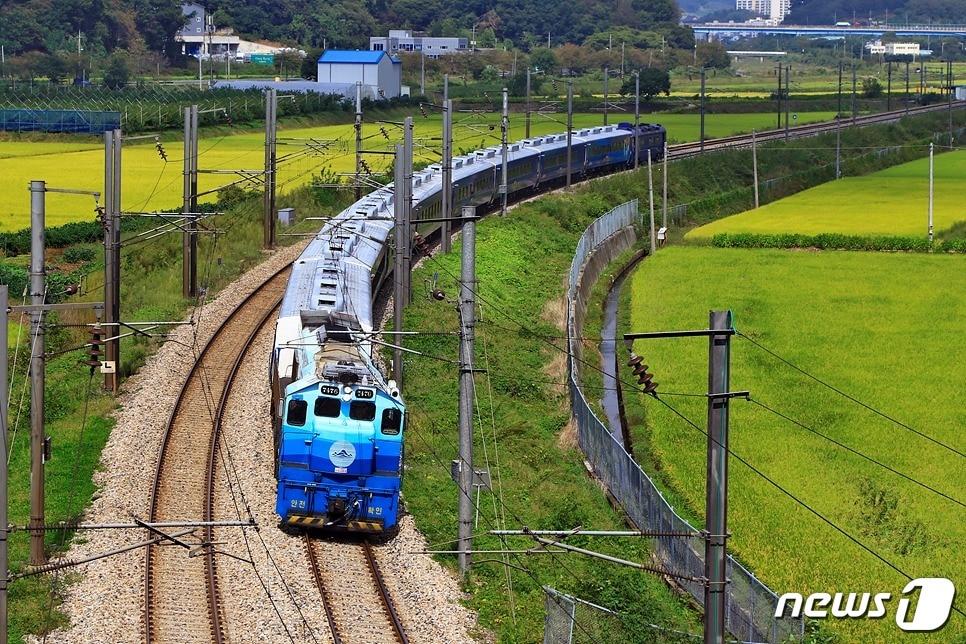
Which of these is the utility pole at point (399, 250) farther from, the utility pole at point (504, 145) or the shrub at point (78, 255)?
the shrub at point (78, 255)

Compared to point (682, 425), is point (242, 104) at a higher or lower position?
higher

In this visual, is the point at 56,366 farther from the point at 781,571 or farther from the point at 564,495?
the point at 781,571

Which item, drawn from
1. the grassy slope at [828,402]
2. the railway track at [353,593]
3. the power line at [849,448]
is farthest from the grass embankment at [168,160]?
the railway track at [353,593]

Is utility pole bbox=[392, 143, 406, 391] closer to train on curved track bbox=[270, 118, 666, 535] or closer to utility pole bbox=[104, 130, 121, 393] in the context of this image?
train on curved track bbox=[270, 118, 666, 535]

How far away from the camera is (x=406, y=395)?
1553 inches

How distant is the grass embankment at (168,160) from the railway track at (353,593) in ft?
98.3

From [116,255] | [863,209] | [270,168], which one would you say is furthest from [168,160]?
[116,255]

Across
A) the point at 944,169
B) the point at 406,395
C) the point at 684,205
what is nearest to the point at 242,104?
the point at 684,205

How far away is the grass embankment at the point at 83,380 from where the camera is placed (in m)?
27.6

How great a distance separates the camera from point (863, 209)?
85.1 m

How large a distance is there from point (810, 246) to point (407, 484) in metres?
44.6

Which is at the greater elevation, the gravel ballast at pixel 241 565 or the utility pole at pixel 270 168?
the utility pole at pixel 270 168

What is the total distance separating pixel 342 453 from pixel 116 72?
123 m

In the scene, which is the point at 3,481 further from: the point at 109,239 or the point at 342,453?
the point at 109,239
